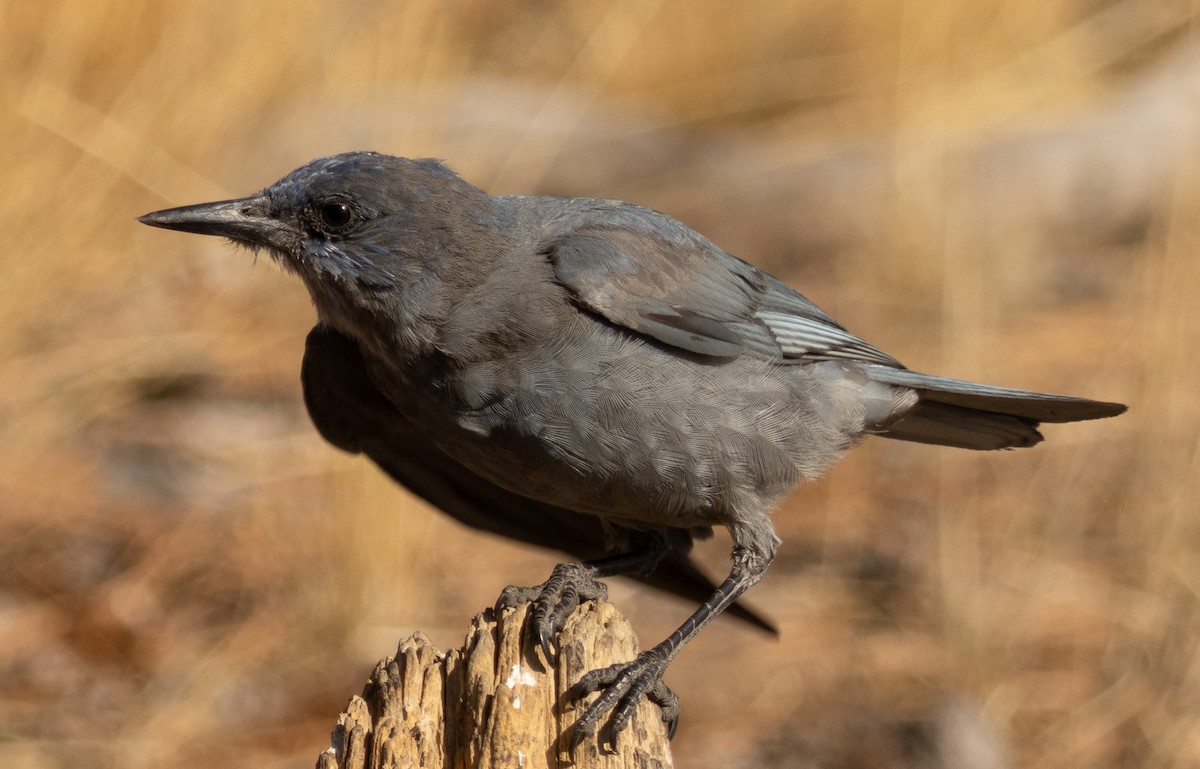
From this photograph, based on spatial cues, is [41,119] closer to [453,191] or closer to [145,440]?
[145,440]

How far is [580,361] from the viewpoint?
344cm

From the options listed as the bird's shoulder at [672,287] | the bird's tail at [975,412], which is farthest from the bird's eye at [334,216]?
the bird's tail at [975,412]

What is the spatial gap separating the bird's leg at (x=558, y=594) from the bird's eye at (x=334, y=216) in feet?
3.65

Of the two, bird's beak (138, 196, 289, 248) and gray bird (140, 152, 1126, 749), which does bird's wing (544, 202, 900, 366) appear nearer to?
gray bird (140, 152, 1126, 749)

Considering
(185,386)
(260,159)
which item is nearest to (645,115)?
(260,159)

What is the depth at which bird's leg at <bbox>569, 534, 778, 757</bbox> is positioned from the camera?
10.1 feet

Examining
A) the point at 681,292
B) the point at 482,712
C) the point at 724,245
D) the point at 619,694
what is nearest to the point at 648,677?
the point at 619,694

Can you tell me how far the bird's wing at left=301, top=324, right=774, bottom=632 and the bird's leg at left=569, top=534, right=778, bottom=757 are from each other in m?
0.62

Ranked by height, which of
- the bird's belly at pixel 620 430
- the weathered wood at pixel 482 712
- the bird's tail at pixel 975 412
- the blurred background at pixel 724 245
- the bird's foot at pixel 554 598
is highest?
the blurred background at pixel 724 245

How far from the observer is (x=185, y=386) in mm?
7371

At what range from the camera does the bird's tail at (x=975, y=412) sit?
3.88m

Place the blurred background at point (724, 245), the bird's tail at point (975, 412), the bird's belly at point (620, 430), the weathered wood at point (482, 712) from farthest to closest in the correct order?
1. the blurred background at point (724, 245)
2. the bird's tail at point (975, 412)
3. the bird's belly at point (620, 430)
4. the weathered wood at point (482, 712)

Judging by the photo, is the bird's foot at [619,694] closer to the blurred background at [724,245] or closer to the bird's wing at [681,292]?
the bird's wing at [681,292]

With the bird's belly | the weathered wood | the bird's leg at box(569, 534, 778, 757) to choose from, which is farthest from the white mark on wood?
the bird's belly
